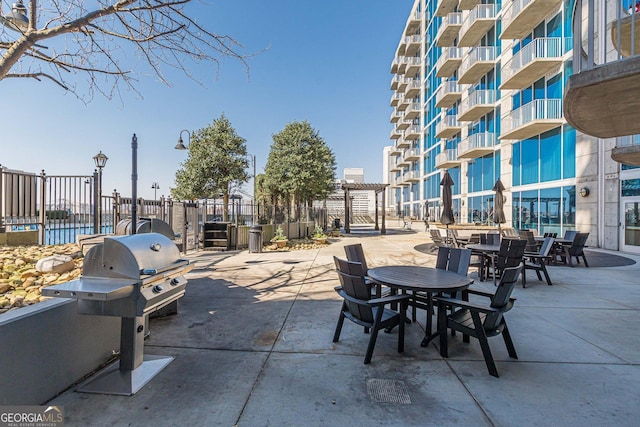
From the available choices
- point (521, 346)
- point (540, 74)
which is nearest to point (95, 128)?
point (521, 346)

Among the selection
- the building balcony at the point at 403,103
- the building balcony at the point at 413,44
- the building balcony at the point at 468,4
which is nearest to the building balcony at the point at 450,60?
the building balcony at the point at 468,4

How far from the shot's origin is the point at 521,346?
355cm

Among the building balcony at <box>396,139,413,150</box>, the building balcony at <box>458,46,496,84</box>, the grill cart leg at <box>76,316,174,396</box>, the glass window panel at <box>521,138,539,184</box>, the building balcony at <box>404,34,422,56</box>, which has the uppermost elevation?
the building balcony at <box>404,34,422,56</box>

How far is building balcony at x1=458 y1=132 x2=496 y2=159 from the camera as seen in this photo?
1912cm

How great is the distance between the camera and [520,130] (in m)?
15.4

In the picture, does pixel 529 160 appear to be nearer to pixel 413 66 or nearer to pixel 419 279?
pixel 419 279

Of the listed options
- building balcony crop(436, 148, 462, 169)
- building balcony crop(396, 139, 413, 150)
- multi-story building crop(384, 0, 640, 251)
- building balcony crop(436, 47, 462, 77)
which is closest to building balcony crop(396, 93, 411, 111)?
building balcony crop(396, 139, 413, 150)

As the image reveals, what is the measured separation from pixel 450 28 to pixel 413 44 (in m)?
10.3

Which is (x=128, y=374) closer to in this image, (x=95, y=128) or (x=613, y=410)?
(x=613, y=410)

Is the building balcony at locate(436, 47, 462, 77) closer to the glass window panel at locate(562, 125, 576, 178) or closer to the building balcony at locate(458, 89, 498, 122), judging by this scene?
the building balcony at locate(458, 89, 498, 122)

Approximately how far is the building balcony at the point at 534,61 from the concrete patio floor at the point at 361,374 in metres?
13.5

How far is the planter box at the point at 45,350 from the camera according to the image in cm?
209

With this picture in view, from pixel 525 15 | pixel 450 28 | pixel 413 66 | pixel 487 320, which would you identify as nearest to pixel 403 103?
pixel 413 66

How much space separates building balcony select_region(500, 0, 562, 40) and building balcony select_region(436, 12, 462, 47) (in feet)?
21.4
